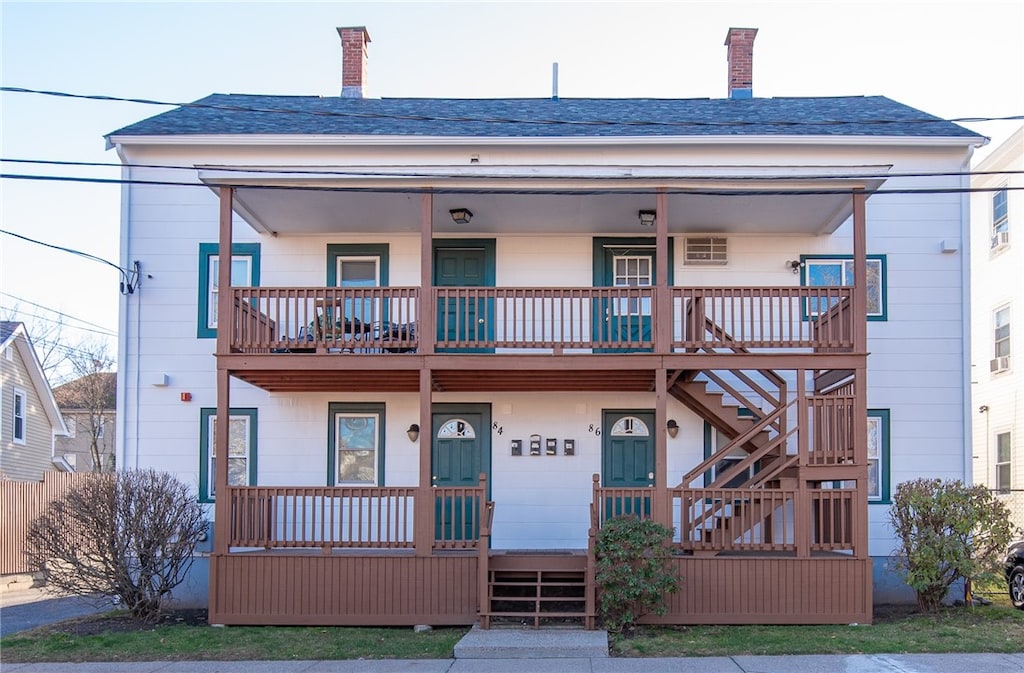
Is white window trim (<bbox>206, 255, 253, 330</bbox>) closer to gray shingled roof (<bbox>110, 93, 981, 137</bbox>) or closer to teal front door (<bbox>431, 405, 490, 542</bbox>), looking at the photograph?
gray shingled roof (<bbox>110, 93, 981, 137</bbox>)

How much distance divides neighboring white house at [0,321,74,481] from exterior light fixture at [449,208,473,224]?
716 inches

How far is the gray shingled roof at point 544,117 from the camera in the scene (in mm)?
14203

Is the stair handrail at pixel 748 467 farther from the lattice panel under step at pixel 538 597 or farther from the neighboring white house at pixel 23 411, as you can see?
the neighboring white house at pixel 23 411

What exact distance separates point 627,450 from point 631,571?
386 centimetres

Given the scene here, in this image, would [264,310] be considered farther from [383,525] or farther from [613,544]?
[613,544]

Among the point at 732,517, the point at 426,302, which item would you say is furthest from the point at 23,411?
the point at 732,517

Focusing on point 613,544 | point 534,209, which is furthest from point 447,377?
point 613,544

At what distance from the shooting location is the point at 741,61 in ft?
60.2

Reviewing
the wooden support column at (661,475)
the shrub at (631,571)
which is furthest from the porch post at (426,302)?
the shrub at (631,571)

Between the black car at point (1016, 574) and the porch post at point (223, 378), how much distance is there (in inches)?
418

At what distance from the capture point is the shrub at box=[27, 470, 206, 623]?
40.3 ft

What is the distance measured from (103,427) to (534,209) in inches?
1312

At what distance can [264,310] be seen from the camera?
588 inches

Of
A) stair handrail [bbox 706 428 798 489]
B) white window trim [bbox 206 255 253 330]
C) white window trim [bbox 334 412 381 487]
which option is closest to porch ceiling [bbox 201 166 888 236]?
white window trim [bbox 206 255 253 330]
